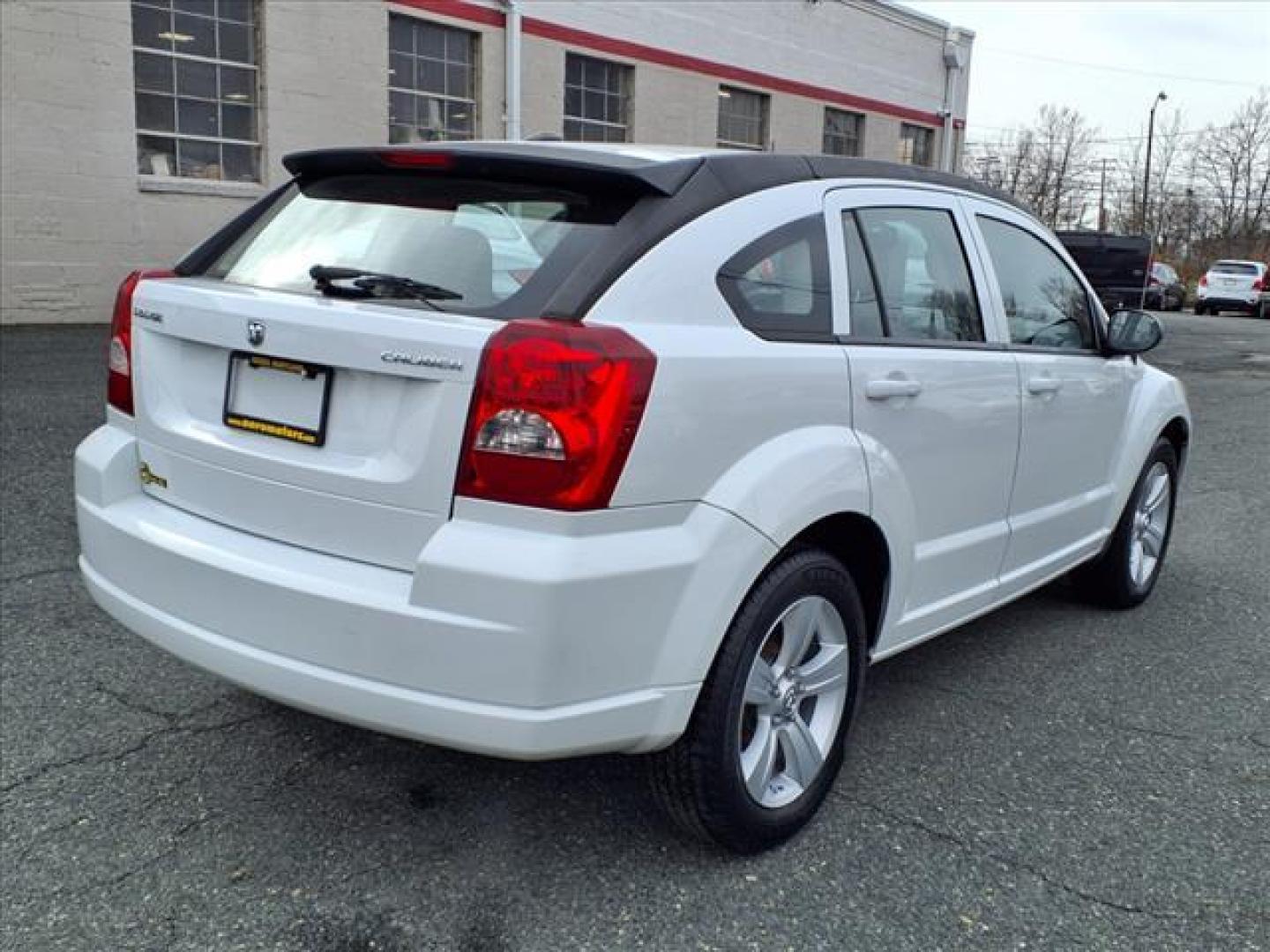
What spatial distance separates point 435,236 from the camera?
2.85m

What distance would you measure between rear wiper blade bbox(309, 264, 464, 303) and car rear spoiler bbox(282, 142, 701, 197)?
0.35 meters

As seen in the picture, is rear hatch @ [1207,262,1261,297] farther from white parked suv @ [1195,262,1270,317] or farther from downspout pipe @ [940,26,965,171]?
downspout pipe @ [940,26,965,171]

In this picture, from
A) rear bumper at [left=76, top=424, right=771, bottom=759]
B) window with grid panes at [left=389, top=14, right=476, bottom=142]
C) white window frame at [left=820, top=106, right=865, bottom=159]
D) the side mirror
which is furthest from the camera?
white window frame at [left=820, top=106, right=865, bottom=159]

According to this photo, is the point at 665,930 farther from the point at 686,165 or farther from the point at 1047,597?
the point at 1047,597

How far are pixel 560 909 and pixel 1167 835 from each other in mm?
1626

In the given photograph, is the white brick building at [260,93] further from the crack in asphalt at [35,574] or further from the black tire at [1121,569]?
the black tire at [1121,569]

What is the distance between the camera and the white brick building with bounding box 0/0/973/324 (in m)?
12.5

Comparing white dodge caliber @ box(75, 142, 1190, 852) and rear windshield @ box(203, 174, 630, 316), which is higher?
rear windshield @ box(203, 174, 630, 316)

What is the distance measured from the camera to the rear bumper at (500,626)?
7.72ft

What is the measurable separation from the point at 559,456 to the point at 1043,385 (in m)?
2.21

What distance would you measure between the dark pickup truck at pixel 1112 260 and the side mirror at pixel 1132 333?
16.6 metres

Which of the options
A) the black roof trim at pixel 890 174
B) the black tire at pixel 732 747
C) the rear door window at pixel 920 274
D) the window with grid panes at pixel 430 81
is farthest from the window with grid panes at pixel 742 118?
the black tire at pixel 732 747

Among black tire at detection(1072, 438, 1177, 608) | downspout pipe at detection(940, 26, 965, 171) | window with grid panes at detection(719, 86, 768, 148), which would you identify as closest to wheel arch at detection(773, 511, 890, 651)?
black tire at detection(1072, 438, 1177, 608)

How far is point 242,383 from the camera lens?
2.77m
